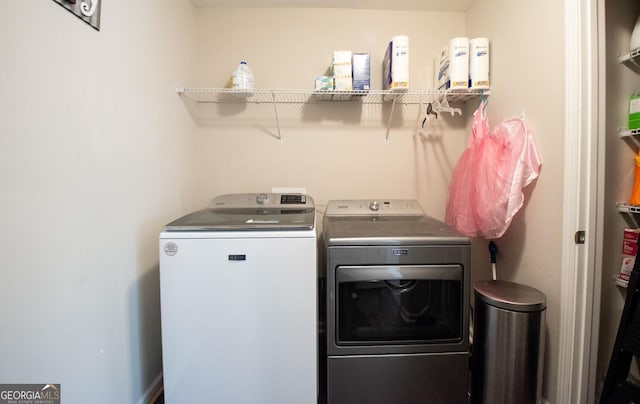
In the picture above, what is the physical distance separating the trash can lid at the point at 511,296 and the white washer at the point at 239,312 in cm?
84

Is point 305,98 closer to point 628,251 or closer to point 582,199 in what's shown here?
point 582,199

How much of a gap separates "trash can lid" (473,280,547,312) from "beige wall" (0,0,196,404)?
1.70 metres

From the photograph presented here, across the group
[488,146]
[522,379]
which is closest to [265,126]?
[488,146]

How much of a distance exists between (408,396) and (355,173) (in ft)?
4.48

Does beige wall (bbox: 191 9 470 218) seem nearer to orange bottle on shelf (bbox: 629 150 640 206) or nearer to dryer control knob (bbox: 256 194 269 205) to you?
dryer control knob (bbox: 256 194 269 205)

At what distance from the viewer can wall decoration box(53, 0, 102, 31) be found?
0.93 meters

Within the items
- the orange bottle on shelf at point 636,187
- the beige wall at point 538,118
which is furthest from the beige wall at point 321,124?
the orange bottle on shelf at point 636,187

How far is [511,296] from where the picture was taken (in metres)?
1.27

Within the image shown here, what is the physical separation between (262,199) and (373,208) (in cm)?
73

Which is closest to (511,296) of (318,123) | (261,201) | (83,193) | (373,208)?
(373,208)

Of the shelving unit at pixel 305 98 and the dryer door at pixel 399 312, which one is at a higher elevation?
the shelving unit at pixel 305 98

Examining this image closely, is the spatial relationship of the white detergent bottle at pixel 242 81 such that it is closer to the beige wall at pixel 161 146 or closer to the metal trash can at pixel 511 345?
the beige wall at pixel 161 146

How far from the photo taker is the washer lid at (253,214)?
121cm

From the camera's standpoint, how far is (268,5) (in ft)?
6.22
